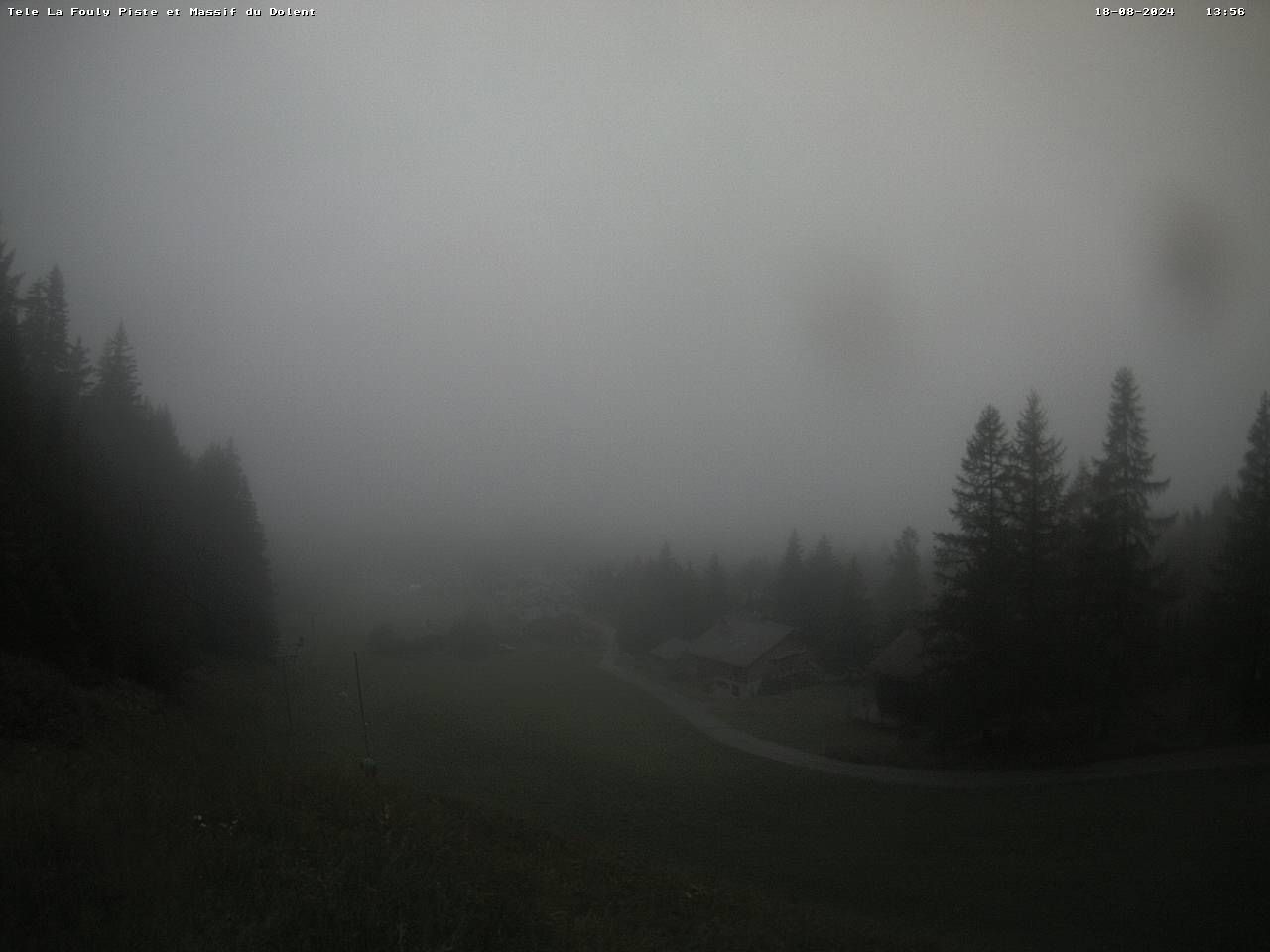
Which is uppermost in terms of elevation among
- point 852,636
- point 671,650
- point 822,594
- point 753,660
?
point 822,594

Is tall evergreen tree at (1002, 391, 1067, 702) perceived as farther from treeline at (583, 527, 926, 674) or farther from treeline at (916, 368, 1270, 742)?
treeline at (583, 527, 926, 674)

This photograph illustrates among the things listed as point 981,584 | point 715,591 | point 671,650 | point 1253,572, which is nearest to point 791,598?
point 715,591

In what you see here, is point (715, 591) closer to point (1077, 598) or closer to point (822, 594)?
point (822, 594)

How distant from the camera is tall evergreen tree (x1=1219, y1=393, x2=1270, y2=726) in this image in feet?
53.2

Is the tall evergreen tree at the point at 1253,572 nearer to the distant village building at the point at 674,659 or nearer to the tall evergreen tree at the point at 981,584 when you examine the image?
the tall evergreen tree at the point at 981,584

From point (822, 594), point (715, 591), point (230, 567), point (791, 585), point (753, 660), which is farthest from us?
point (715, 591)

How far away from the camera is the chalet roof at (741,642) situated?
36.0 metres

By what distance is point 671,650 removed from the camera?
42.4 meters

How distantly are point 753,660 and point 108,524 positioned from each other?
2846cm

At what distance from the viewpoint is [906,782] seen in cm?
1738

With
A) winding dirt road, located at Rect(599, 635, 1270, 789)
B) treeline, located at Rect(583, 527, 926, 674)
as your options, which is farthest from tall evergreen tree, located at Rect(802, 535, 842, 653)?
winding dirt road, located at Rect(599, 635, 1270, 789)

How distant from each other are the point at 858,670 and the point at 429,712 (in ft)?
80.5

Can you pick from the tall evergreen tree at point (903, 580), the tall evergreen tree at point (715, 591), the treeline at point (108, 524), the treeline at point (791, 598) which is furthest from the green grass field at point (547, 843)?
the tall evergreen tree at point (715, 591)

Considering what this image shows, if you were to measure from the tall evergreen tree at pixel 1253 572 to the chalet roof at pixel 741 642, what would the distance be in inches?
836
